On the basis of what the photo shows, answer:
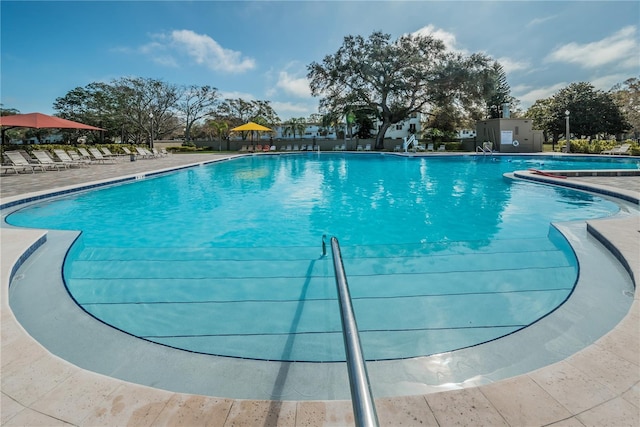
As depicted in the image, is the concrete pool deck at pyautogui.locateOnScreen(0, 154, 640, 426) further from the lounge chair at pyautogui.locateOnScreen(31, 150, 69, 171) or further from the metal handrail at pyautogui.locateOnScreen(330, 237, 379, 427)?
the lounge chair at pyautogui.locateOnScreen(31, 150, 69, 171)

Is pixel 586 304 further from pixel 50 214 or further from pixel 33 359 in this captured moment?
pixel 50 214

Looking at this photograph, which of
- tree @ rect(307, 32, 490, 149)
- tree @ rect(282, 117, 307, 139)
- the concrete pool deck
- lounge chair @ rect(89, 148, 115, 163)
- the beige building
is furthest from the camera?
tree @ rect(282, 117, 307, 139)

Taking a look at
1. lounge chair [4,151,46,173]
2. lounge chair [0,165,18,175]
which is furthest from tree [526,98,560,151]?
lounge chair [0,165,18,175]

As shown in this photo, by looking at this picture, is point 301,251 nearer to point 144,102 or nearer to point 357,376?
point 357,376

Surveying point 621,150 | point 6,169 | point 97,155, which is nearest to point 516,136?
point 621,150

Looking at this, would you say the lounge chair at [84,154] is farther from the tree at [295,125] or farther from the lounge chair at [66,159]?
the tree at [295,125]

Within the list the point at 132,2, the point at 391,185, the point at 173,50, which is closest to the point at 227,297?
the point at 391,185

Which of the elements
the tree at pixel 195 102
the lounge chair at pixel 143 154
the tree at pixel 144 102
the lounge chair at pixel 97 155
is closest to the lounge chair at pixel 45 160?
the lounge chair at pixel 97 155

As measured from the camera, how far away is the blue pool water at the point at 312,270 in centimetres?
254

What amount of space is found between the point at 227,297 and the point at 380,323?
1.46 meters

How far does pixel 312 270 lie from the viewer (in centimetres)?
369

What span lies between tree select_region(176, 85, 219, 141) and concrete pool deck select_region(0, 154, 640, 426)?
4099 centimetres

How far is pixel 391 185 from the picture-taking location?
35.1 feet

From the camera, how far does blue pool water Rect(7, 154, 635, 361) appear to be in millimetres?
2545
